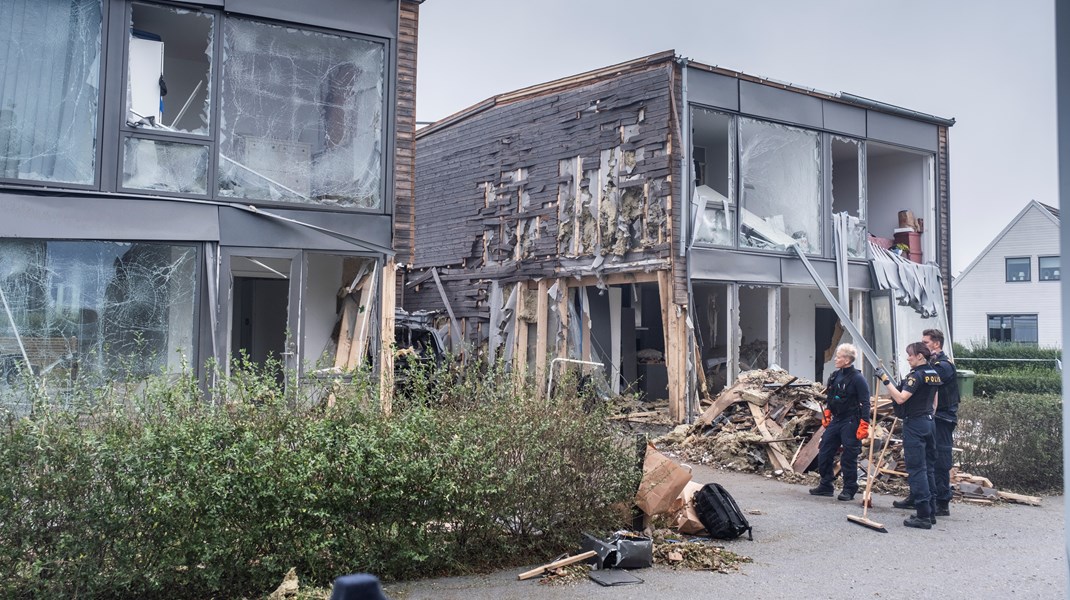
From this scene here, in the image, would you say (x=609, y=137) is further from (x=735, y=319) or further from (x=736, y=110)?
(x=735, y=319)

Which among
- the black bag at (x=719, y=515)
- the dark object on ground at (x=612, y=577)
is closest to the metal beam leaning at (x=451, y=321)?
the black bag at (x=719, y=515)

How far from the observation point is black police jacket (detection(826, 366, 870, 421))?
10.6 metres

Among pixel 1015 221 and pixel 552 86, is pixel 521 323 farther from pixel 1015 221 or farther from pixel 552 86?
pixel 1015 221

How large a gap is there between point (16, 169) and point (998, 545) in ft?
38.5

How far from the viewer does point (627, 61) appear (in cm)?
1784

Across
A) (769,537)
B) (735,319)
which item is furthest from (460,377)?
(735,319)

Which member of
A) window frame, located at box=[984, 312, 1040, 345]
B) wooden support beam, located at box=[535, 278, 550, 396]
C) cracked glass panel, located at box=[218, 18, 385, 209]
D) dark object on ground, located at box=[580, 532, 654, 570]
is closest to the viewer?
dark object on ground, located at box=[580, 532, 654, 570]

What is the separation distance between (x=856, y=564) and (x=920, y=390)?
2765mm

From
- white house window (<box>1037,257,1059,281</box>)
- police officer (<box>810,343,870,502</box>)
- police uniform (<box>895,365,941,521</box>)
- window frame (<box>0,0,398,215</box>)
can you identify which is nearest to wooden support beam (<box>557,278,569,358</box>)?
window frame (<box>0,0,398,215</box>)

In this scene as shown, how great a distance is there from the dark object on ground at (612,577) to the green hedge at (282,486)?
48 cm

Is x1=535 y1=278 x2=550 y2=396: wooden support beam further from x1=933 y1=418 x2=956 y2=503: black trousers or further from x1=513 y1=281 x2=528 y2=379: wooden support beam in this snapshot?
x1=933 y1=418 x2=956 y2=503: black trousers

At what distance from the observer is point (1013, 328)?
45.0 metres

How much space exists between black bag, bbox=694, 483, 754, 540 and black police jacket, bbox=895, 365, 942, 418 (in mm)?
2590

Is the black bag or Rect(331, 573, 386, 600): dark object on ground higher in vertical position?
Rect(331, 573, 386, 600): dark object on ground
